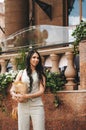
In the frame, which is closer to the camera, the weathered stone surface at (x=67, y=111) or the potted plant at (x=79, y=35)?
the weathered stone surface at (x=67, y=111)

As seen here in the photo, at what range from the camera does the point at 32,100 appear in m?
6.09

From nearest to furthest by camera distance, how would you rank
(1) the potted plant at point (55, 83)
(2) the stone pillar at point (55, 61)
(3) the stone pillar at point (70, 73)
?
(1) the potted plant at point (55, 83) → (3) the stone pillar at point (70, 73) → (2) the stone pillar at point (55, 61)

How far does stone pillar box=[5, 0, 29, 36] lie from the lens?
16.3 metres

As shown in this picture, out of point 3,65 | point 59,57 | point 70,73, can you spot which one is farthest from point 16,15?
point 70,73

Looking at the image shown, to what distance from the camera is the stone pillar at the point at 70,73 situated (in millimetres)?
8922

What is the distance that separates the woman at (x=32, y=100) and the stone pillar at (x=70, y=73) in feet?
8.66

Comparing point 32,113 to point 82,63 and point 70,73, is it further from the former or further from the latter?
point 70,73

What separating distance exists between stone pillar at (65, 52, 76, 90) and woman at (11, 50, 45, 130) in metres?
2.64

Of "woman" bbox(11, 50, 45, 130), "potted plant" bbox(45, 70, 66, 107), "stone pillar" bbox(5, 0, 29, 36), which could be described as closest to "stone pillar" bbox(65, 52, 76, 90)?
"potted plant" bbox(45, 70, 66, 107)

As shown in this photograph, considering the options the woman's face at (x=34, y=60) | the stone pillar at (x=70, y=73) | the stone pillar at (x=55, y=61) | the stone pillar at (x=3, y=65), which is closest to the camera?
the woman's face at (x=34, y=60)

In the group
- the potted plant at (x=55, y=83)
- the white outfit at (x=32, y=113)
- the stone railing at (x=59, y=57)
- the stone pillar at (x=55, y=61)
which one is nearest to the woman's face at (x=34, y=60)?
the white outfit at (x=32, y=113)

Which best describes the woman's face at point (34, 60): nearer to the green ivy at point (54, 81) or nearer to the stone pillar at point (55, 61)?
the green ivy at point (54, 81)

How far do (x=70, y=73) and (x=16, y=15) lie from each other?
7.86 m

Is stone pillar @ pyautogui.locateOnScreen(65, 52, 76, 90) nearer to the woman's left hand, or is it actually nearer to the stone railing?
the stone railing
